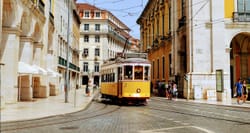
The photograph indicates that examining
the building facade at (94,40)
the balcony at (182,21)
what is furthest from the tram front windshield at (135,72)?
the building facade at (94,40)

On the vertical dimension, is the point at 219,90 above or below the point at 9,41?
below

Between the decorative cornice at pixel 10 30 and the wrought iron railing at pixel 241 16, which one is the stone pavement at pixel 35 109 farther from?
the wrought iron railing at pixel 241 16

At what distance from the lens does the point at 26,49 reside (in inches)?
1064

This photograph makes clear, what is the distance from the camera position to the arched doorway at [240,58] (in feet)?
128

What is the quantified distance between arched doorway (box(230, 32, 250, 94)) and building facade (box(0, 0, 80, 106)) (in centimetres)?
1969

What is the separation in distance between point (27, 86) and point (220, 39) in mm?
19358

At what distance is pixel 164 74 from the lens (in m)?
49.0

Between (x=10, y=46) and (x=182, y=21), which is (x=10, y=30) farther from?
(x=182, y=21)

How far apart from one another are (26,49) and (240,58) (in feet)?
79.6

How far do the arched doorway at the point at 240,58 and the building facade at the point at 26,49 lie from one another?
64.6 ft

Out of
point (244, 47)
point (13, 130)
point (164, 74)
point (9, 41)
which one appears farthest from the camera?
point (164, 74)

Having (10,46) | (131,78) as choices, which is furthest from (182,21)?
(10,46)

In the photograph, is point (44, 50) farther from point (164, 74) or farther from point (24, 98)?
point (164, 74)

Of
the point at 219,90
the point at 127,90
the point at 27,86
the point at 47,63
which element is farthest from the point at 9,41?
the point at 219,90
